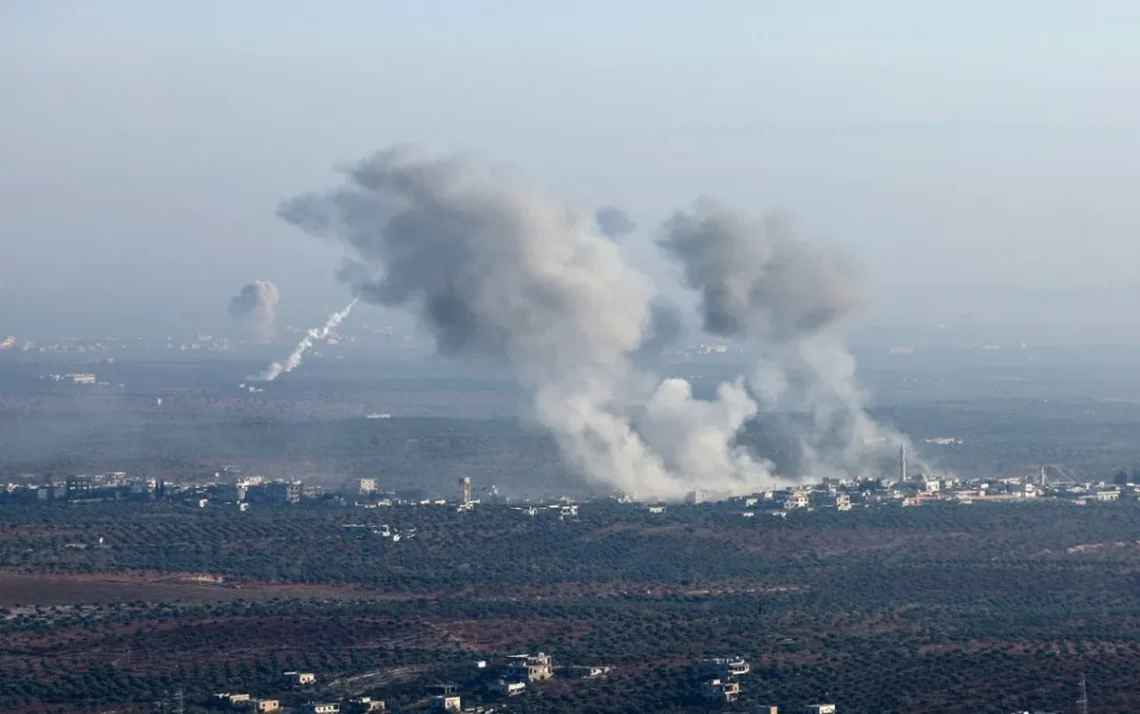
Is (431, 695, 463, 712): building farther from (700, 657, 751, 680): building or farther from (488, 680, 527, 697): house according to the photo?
(700, 657, 751, 680): building

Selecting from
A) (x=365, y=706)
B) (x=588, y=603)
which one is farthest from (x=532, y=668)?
(x=588, y=603)

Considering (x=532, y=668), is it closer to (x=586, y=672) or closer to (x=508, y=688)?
(x=586, y=672)

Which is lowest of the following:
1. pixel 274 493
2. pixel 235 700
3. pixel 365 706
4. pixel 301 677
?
pixel 365 706

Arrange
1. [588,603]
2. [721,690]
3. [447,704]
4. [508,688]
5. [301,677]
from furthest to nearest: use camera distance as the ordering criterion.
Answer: [588,603] < [301,677] < [508,688] < [721,690] < [447,704]

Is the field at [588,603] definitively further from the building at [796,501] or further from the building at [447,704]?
the building at [796,501]

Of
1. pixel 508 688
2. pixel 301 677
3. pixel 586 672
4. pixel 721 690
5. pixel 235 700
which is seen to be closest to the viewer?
pixel 235 700

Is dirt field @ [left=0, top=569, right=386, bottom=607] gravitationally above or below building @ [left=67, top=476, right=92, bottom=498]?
below

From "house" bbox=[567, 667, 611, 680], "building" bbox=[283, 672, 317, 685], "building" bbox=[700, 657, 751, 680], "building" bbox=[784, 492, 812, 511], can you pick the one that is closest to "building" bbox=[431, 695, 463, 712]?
"building" bbox=[283, 672, 317, 685]
